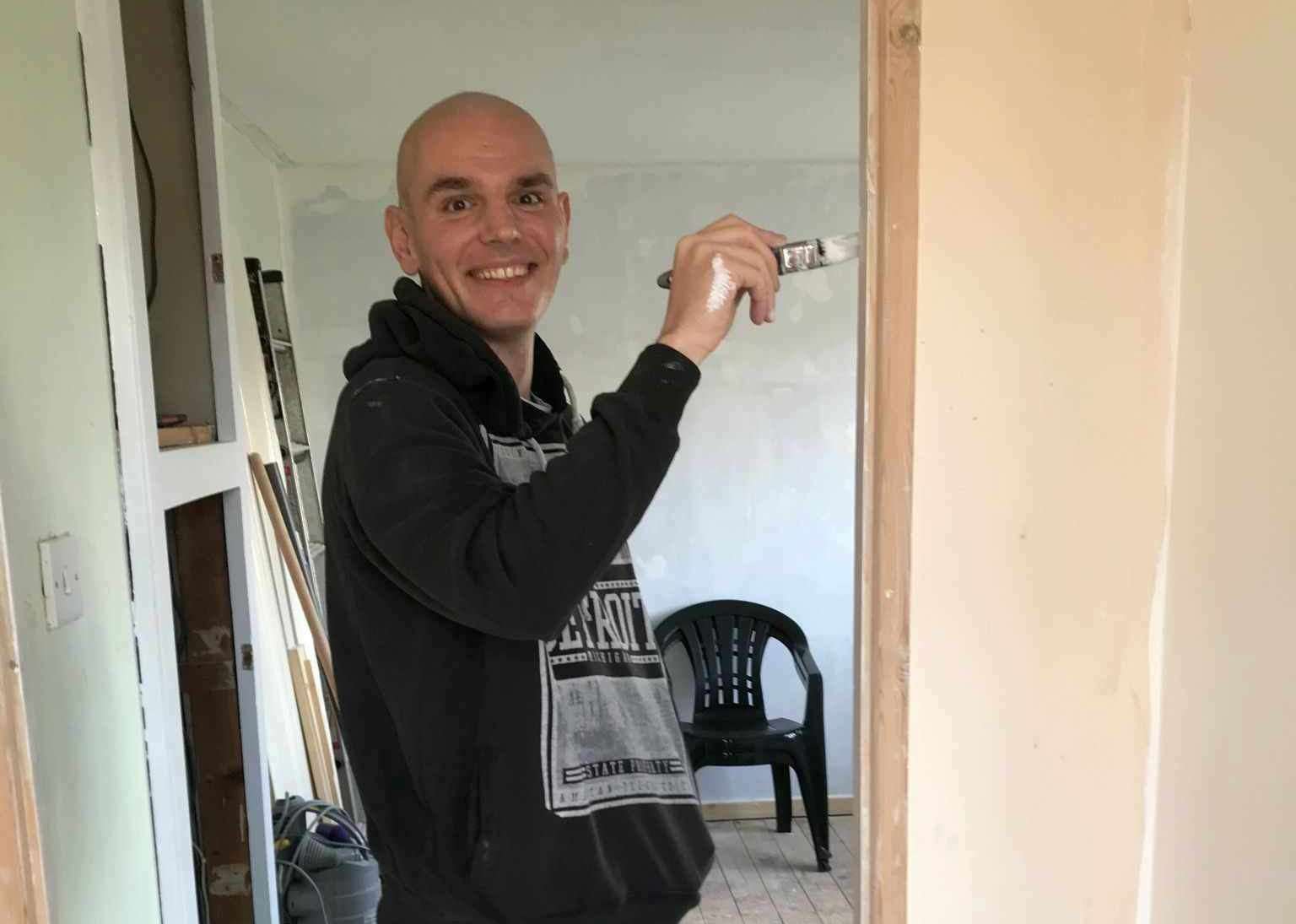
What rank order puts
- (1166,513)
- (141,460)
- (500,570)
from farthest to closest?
(141,460), (1166,513), (500,570)

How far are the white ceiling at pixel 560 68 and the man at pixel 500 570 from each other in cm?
121

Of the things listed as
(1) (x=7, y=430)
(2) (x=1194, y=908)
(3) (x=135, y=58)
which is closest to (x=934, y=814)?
(2) (x=1194, y=908)

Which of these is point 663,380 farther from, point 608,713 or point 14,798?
point 14,798

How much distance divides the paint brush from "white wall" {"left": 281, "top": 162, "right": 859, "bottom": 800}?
8.47 ft

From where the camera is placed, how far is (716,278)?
79 cm

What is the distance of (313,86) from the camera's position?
242 centimetres

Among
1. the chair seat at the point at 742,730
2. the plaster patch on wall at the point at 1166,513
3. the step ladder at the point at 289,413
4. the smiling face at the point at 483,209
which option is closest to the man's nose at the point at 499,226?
the smiling face at the point at 483,209

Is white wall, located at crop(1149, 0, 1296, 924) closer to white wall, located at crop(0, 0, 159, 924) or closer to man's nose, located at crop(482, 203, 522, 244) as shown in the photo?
man's nose, located at crop(482, 203, 522, 244)

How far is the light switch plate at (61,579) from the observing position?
100 centimetres

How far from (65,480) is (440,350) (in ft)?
1.69

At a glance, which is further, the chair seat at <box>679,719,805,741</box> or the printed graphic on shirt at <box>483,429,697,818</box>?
the chair seat at <box>679,719,805,741</box>

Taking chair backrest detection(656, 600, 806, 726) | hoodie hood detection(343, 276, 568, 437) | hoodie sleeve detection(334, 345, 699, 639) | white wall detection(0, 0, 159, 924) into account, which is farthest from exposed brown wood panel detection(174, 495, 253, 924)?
chair backrest detection(656, 600, 806, 726)

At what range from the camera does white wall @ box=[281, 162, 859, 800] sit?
3.30 metres

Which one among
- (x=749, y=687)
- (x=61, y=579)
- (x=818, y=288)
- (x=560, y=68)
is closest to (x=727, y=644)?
(x=749, y=687)
